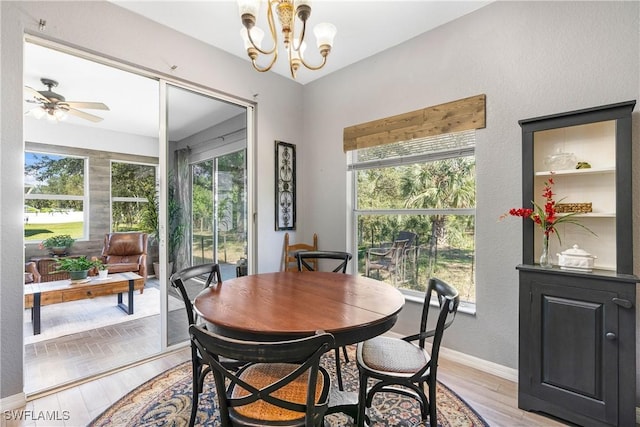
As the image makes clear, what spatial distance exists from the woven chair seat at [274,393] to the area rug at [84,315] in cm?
175

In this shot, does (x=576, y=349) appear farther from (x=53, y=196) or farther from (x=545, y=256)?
(x=53, y=196)

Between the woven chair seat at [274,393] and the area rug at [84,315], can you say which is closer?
the woven chair seat at [274,393]

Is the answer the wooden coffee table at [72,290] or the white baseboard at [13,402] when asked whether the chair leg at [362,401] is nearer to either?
the white baseboard at [13,402]

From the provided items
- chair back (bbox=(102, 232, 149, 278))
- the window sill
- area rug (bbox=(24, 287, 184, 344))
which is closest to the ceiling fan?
chair back (bbox=(102, 232, 149, 278))

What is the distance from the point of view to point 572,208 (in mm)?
1974

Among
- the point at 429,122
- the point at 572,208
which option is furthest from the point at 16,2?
the point at 572,208

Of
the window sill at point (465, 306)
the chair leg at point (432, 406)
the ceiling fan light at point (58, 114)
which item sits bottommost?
the chair leg at point (432, 406)

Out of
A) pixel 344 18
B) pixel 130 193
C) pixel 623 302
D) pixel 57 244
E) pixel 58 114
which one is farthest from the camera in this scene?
pixel 130 193

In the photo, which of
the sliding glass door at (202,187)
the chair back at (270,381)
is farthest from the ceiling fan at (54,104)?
the chair back at (270,381)

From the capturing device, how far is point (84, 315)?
12.3 feet

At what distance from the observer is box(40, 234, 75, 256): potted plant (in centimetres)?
496

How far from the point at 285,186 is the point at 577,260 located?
111 inches

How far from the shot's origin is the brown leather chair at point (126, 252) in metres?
5.13

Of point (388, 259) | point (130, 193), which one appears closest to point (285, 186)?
point (388, 259)
